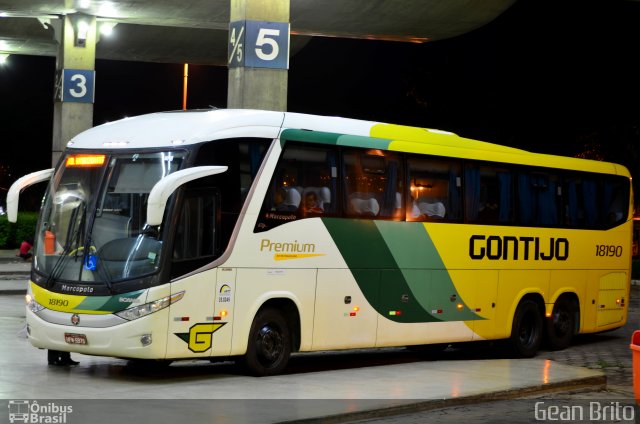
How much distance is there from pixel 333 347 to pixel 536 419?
4.17 m

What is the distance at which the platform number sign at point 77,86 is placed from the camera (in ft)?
114

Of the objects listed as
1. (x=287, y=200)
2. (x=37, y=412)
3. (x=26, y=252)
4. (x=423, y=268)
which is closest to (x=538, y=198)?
(x=423, y=268)

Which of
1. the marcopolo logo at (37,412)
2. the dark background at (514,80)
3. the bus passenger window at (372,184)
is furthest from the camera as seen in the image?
the dark background at (514,80)

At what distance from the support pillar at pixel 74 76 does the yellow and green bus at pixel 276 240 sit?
56.5 ft

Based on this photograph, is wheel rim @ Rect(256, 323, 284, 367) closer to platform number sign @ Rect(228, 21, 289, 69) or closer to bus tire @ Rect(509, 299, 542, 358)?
platform number sign @ Rect(228, 21, 289, 69)

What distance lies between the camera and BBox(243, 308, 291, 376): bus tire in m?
15.6

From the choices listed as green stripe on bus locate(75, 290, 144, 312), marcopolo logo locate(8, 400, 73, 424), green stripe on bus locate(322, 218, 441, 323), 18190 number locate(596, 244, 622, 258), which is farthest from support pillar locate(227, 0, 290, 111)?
marcopolo logo locate(8, 400, 73, 424)

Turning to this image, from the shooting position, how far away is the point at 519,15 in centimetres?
6812

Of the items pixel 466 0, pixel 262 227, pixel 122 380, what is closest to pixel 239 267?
pixel 262 227

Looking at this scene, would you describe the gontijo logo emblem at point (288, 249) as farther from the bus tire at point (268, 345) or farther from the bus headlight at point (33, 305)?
the bus headlight at point (33, 305)

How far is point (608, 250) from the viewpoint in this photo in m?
22.9

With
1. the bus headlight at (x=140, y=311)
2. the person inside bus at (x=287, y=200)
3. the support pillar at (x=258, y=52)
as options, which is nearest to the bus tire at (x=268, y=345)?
the person inside bus at (x=287, y=200)

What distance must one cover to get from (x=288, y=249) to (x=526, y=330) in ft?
20.7

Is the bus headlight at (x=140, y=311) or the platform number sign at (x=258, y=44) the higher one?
the platform number sign at (x=258, y=44)
